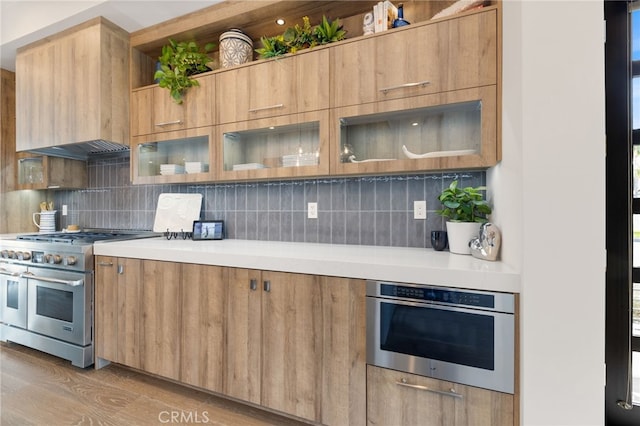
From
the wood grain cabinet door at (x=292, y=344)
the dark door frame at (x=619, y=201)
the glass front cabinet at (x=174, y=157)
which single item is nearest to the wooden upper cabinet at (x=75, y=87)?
the glass front cabinet at (x=174, y=157)

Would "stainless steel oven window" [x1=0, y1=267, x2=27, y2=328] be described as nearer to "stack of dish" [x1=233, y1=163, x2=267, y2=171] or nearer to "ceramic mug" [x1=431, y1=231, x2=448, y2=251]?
"stack of dish" [x1=233, y1=163, x2=267, y2=171]

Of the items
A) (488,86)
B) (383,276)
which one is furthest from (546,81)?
(383,276)

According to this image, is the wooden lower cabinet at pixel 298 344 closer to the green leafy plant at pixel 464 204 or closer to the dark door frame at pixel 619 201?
the green leafy plant at pixel 464 204

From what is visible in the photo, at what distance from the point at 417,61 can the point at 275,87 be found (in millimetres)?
862

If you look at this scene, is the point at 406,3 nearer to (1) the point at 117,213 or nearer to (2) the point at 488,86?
(2) the point at 488,86

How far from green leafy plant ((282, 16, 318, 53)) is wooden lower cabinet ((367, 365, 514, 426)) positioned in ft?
6.06

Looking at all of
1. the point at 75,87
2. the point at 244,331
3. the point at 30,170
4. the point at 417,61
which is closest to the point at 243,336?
the point at 244,331

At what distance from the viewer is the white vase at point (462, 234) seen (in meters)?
1.58

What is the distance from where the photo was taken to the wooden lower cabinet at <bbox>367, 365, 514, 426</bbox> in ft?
3.77

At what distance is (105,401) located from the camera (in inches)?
69.4

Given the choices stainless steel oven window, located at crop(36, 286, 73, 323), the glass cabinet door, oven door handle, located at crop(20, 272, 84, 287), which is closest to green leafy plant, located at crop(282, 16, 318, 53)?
oven door handle, located at crop(20, 272, 84, 287)

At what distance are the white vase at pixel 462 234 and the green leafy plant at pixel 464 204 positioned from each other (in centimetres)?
5

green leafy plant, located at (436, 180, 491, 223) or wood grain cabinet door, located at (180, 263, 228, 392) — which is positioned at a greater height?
green leafy plant, located at (436, 180, 491, 223)

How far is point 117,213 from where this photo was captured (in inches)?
114
